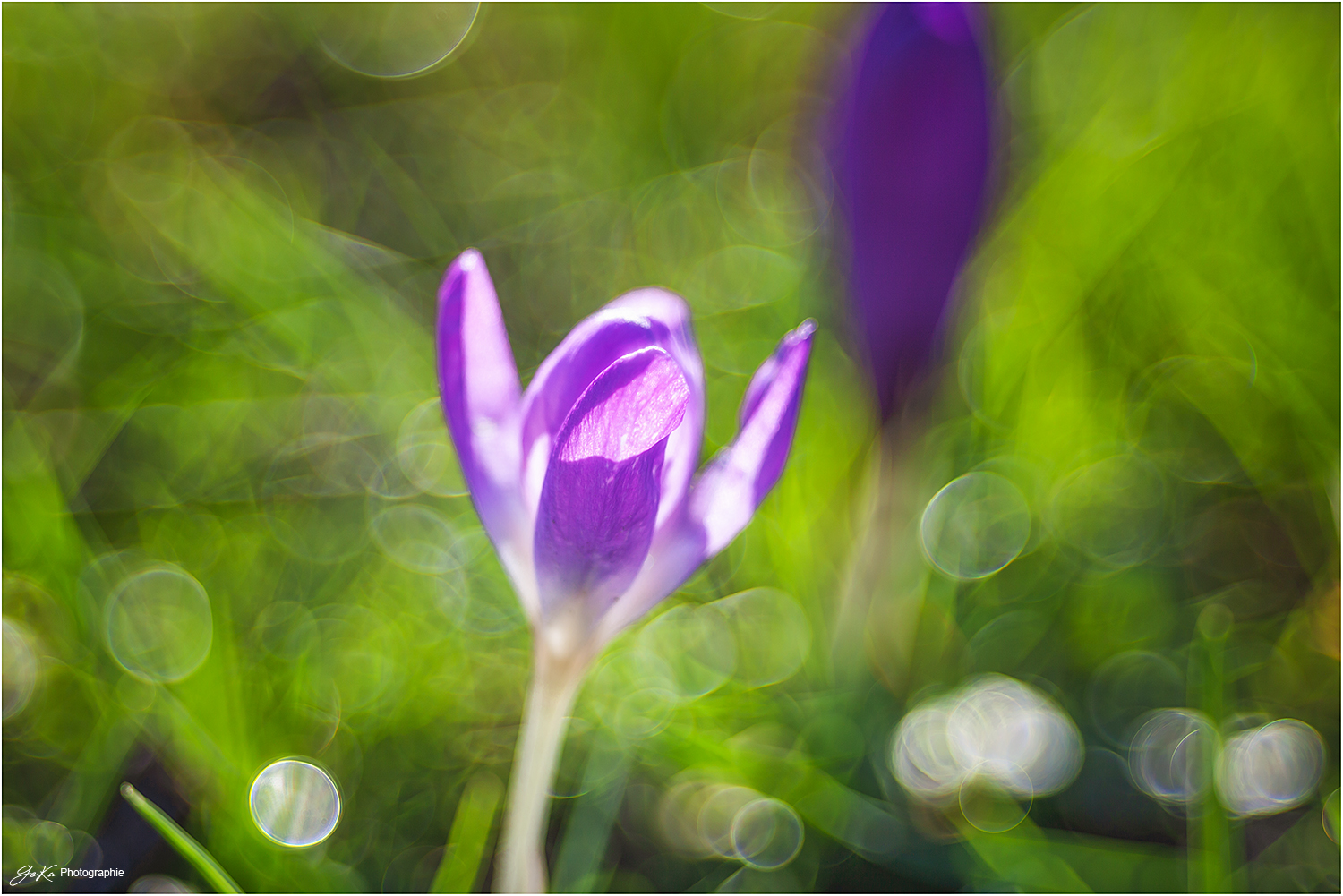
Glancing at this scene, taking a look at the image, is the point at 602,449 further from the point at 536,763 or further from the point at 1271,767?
the point at 1271,767

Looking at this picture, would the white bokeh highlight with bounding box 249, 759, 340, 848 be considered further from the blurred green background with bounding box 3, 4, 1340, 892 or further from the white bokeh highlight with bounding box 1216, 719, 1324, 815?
the white bokeh highlight with bounding box 1216, 719, 1324, 815

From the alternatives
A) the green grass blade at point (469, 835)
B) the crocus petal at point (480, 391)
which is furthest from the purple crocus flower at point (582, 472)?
the green grass blade at point (469, 835)

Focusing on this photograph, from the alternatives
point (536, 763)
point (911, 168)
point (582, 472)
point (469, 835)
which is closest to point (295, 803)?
point (469, 835)

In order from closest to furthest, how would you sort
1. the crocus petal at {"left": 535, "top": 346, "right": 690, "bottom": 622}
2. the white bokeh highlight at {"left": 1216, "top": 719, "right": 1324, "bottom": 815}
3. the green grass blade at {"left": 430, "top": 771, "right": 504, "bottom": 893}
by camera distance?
the crocus petal at {"left": 535, "top": 346, "right": 690, "bottom": 622} < the green grass blade at {"left": 430, "top": 771, "right": 504, "bottom": 893} < the white bokeh highlight at {"left": 1216, "top": 719, "right": 1324, "bottom": 815}

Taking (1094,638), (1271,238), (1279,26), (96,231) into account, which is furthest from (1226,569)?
(96,231)
